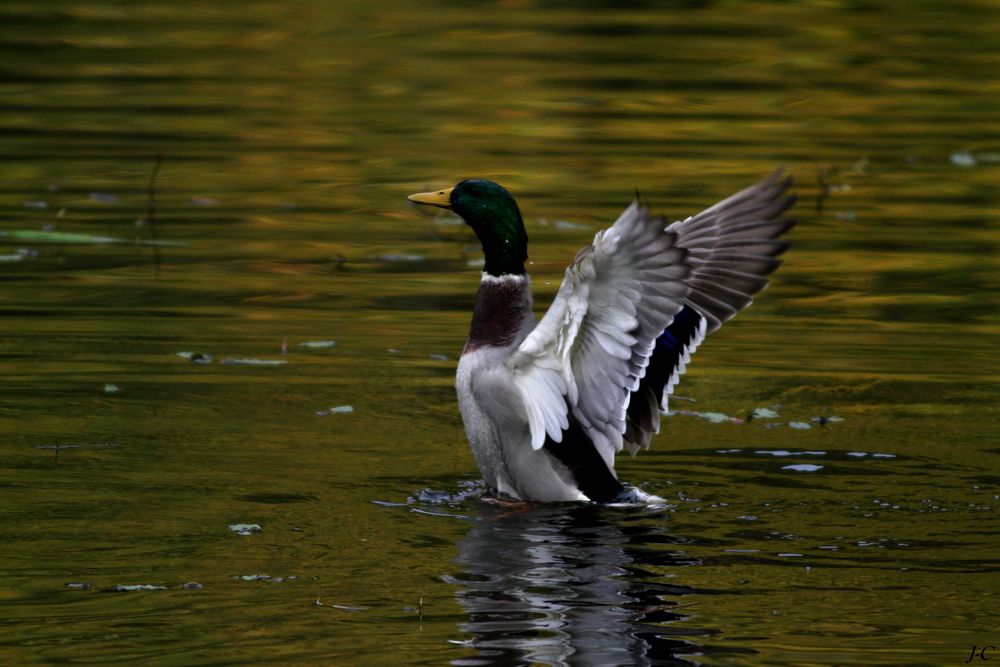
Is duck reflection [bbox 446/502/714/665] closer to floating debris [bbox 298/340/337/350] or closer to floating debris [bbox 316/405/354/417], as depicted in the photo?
floating debris [bbox 316/405/354/417]

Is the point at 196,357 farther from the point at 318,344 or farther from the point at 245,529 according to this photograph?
the point at 245,529

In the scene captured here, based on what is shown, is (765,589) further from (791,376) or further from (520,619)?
(791,376)

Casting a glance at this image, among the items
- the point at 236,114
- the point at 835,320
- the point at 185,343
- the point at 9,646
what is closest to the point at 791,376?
the point at 835,320

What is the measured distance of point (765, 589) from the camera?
6.61 meters

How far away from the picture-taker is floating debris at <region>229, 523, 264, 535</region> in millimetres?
7227

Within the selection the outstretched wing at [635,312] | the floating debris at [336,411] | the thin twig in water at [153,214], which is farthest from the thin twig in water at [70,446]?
the thin twig in water at [153,214]

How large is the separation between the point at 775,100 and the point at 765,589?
12.9 m

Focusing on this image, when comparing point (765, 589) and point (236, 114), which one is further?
point (236, 114)

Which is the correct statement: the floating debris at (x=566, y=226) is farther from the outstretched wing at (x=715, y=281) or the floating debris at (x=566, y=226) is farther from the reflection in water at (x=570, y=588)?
the reflection in water at (x=570, y=588)

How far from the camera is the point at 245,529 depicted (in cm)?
725

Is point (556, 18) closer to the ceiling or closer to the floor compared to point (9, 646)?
closer to the ceiling

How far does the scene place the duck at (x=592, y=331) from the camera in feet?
23.4

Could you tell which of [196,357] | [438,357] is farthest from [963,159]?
[196,357]

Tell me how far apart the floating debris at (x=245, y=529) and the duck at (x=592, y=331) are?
3.58 feet
